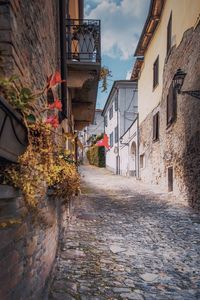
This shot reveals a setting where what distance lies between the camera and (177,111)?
10.3 metres

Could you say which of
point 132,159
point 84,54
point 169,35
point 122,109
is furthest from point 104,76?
point 122,109

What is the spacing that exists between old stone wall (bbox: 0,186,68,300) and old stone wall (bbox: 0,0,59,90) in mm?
987

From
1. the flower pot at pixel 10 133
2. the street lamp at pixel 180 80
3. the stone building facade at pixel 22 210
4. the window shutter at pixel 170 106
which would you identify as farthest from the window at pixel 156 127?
the flower pot at pixel 10 133

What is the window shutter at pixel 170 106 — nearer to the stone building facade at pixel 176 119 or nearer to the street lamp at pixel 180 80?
the stone building facade at pixel 176 119

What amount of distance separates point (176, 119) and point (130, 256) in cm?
632

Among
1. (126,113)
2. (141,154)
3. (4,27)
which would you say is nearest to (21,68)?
(4,27)

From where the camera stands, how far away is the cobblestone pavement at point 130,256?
4016 mm

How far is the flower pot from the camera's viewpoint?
5.42 ft

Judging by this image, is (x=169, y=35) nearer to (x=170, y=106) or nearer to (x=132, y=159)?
(x=170, y=106)

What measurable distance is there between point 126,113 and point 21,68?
23741 mm

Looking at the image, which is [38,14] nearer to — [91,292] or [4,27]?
[4,27]

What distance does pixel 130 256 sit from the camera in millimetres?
5242

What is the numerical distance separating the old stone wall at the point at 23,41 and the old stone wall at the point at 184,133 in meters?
5.63

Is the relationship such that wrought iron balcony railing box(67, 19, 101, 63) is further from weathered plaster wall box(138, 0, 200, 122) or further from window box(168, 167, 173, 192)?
window box(168, 167, 173, 192)
